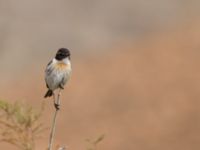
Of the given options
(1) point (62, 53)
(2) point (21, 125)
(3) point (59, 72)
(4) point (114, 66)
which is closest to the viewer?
(2) point (21, 125)

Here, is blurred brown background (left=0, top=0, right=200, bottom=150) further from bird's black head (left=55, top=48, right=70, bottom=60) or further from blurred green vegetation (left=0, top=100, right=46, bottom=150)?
blurred green vegetation (left=0, top=100, right=46, bottom=150)

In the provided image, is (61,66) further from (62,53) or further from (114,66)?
(114,66)

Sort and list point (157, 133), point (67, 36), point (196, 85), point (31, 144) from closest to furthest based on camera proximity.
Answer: point (31, 144)
point (157, 133)
point (196, 85)
point (67, 36)

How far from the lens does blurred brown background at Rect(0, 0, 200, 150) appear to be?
2030 cm

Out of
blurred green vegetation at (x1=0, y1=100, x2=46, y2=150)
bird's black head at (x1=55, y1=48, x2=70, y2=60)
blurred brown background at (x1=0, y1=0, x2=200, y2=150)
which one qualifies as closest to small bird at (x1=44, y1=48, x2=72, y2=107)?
bird's black head at (x1=55, y1=48, x2=70, y2=60)

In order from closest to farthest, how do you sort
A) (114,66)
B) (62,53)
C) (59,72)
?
(62,53)
(59,72)
(114,66)

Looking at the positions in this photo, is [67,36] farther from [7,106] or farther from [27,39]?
[7,106]

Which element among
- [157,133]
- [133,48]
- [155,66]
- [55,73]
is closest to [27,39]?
[133,48]

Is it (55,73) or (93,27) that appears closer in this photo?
(55,73)

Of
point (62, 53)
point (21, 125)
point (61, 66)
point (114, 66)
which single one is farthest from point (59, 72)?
point (114, 66)

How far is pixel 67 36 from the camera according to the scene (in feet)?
96.8

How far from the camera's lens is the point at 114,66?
2672cm

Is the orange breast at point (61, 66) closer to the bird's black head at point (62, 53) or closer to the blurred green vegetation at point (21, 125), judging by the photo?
the bird's black head at point (62, 53)

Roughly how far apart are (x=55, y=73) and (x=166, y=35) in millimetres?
21681
